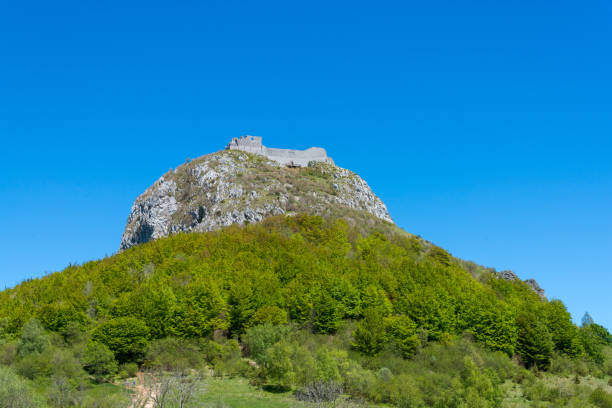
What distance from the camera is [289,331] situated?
70.2 m

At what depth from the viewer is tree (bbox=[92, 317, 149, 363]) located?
6475 centimetres

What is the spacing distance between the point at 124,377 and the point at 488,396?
43096mm

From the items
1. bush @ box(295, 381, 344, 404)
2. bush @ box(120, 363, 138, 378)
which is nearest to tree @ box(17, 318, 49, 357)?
bush @ box(120, 363, 138, 378)

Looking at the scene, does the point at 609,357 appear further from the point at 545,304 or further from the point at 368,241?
the point at 368,241

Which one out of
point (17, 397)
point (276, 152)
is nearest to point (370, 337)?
point (17, 397)

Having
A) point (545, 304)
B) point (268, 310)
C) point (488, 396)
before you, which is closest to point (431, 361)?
point (488, 396)

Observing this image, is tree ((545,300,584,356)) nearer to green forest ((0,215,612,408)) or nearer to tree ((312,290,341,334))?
green forest ((0,215,612,408))

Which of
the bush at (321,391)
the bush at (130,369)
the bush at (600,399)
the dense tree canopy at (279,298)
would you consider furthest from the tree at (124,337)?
the bush at (600,399)

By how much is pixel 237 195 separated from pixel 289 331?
6878 cm

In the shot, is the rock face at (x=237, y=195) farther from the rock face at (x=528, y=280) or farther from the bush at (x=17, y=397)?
the bush at (x=17, y=397)

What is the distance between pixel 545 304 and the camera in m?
95.2

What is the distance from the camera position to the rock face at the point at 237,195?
428ft

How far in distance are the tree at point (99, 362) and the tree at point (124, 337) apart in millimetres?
3338

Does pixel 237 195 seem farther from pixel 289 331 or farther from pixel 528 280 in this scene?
pixel 528 280
